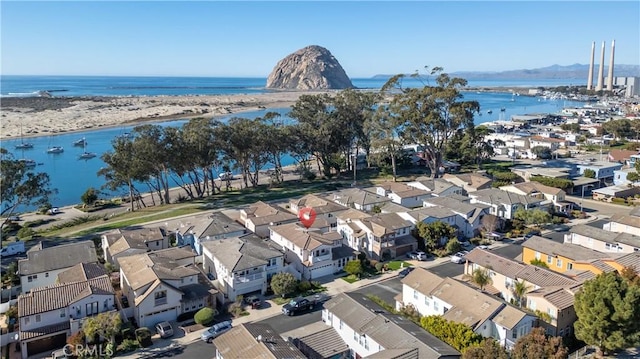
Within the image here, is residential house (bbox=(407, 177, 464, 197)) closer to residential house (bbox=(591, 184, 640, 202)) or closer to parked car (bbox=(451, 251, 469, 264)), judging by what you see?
parked car (bbox=(451, 251, 469, 264))

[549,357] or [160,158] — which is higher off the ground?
[160,158]

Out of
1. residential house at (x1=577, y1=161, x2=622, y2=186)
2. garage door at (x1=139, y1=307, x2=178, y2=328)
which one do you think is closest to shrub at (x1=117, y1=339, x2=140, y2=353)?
garage door at (x1=139, y1=307, x2=178, y2=328)

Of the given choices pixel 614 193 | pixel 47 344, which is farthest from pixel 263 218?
pixel 614 193

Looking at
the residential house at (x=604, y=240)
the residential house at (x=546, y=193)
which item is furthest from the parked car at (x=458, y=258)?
the residential house at (x=546, y=193)

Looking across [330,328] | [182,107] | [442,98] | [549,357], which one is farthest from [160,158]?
[182,107]

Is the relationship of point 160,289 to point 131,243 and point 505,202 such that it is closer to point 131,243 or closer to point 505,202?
point 131,243

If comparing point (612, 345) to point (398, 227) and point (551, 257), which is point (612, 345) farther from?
point (398, 227)

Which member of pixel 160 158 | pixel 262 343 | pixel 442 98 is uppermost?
pixel 442 98
